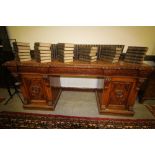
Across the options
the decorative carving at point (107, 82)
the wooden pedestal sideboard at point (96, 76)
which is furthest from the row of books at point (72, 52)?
the decorative carving at point (107, 82)

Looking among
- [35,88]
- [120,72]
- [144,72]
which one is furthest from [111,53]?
[35,88]

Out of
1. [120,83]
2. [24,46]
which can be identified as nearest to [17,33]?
[24,46]

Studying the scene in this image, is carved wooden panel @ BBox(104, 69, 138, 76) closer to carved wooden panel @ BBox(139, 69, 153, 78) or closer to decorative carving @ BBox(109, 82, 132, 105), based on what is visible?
carved wooden panel @ BBox(139, 69, 153, 78)

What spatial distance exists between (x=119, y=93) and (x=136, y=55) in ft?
2.16

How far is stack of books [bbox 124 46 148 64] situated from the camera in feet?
5.10

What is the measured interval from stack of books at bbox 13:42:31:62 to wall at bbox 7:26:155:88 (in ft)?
1.75

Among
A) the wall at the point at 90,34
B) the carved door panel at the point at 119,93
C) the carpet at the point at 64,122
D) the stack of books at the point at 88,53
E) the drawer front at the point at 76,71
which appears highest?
the wall at the point at 90,34

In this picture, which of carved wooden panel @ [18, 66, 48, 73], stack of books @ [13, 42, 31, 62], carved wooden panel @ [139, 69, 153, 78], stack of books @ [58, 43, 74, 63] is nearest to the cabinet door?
carved wooden panel @ [139, 69, 153, 78]

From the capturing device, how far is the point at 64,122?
1.77 m

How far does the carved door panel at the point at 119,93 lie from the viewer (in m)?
1.72

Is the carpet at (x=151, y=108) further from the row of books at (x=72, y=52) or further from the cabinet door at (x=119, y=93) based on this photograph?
the row of books at (x=72, y=52)
